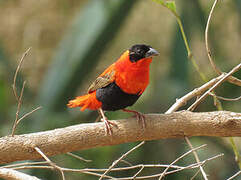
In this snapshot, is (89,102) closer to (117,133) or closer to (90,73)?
(117,133)

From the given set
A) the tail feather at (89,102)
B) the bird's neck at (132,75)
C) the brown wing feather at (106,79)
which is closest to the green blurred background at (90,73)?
the tail feather at (89,102)

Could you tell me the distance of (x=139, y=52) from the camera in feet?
9.62

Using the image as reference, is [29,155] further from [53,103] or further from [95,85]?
[53,103]

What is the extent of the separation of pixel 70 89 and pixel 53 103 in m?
0.26

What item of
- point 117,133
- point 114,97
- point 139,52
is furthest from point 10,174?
point 139,52

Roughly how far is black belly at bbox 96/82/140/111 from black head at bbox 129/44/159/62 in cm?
24

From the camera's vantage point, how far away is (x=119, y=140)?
2.29 m

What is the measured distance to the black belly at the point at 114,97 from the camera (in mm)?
2889

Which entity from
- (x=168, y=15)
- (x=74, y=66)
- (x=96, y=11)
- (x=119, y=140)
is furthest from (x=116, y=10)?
(x=168, y=15)

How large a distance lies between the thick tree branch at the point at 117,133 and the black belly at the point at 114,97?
542 mm

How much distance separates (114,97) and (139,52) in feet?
1.22

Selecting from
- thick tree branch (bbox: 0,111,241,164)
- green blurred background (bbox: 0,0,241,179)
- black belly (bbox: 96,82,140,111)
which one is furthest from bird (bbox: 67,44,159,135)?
green blurred background (bbox: 0,0,241,179)

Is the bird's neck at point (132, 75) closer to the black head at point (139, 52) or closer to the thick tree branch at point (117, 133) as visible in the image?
the black head at point (139, 52)

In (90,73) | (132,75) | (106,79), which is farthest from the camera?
(90,73)
